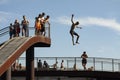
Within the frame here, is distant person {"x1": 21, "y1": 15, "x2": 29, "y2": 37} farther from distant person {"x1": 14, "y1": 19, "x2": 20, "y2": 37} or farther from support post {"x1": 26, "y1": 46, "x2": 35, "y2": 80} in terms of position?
support post {"x1": 26, "y1": 46, "x2": 35, "y2": 80}

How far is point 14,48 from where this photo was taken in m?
28.2

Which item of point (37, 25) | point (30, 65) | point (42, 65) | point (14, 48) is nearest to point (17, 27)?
point (37, 25)

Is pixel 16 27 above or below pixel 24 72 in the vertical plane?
above

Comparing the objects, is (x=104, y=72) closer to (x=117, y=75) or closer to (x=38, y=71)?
(x=117, y=75)

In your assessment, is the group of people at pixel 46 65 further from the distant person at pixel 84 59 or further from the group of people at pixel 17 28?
the group of people at pixel 17 28

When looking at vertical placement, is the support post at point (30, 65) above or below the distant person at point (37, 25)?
below

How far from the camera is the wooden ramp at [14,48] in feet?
84.7

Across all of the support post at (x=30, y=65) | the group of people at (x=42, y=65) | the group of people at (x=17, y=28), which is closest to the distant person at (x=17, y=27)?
the group of people at (x=17, y=28)

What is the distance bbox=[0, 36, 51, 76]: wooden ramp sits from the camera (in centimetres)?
2582

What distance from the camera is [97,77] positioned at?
3738cm

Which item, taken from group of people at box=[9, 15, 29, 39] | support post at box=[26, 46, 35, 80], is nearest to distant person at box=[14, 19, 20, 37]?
group of people at box=[9, 15, 29, 39]

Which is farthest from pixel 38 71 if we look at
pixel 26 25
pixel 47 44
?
pixel 26 25

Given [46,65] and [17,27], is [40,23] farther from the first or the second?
[46,65]

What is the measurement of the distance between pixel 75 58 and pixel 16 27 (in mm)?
7897
